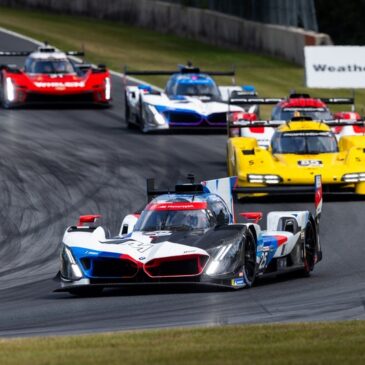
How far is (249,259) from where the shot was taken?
52.1ft

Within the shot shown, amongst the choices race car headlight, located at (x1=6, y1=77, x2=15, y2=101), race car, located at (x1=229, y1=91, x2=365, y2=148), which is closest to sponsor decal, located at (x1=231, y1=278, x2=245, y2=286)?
race car, located at (x1=229, y1=91, x2=365, y2=148)

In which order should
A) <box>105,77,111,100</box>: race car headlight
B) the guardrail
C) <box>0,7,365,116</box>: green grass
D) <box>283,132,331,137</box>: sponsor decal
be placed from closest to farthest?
1. <box>283,132,331,137</box>: sponsor decal
2. <box>105,77,111,100</box>: race car headlight
3. <box>0,7,365,116</box>: green grass
4. the guardrail

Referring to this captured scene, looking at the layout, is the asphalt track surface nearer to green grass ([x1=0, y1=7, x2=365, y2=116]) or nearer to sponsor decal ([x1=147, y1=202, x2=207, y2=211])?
sponsor decal ([x1=147, y1=202, x2=207, y2=211])

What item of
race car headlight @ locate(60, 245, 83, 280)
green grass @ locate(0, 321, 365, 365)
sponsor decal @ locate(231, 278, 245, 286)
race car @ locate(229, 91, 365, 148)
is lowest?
race car @ locate(229, 91, 365, 148)

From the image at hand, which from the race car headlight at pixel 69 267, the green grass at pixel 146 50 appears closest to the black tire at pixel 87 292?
the race car headlight at pixel 69 267

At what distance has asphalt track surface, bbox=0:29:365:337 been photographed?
13.8 meters

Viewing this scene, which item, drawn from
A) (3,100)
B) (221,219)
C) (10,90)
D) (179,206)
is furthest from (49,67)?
(179,206)

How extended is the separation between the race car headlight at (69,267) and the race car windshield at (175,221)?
42.5 inches

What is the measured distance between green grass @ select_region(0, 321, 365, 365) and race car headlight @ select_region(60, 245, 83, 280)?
3429 millimetres

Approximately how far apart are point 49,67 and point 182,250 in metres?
22.2

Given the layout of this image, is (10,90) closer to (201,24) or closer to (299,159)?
(299,159)

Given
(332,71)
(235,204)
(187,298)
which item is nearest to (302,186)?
(235,204)

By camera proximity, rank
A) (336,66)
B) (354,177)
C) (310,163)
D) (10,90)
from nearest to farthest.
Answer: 1. (354,177)
2. (310,163)
3. (10,90)
4. (336,66)

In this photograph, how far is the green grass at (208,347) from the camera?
34.8 ft
